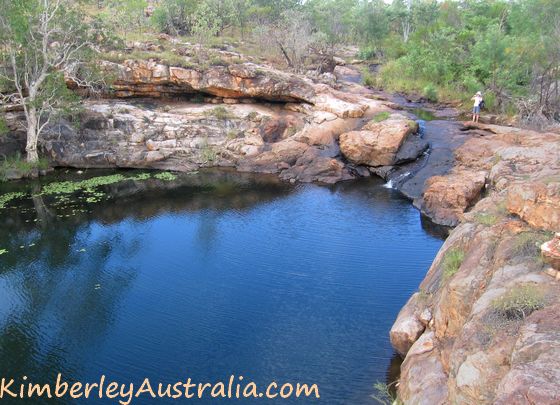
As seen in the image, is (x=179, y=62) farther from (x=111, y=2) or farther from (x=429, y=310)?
(x=429, y=310)

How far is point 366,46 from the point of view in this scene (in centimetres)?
6122

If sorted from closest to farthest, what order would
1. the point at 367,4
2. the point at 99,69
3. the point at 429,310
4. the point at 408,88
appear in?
the point at 429,310
the point at 99,69
the point at 408,88
the point at 367,4

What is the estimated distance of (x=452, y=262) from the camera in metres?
12.1

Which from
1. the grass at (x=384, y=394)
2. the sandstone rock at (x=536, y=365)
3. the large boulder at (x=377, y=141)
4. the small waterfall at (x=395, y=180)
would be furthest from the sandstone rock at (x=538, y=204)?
the large boulder at (x=377, y=141)

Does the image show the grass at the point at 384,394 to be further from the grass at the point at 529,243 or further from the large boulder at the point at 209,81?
the large boulder at the point at 209,81

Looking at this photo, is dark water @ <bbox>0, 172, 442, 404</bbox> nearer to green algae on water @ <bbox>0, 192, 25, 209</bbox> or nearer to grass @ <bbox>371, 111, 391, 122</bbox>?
green algae on water @ <bbox>0, 192, 25, 209</bbox>

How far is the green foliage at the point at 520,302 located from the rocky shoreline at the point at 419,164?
3 cm

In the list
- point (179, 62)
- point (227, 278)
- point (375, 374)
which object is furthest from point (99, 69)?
point (375, 374)

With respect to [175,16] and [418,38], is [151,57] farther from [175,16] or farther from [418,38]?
[418,38]

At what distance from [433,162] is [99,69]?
2188 centimetres

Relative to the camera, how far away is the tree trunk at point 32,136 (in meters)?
30.4

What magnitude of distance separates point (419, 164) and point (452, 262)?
1750 centimetres

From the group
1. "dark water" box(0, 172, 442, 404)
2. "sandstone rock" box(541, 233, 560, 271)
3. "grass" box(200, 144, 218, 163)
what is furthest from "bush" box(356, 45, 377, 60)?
"sandstone rock" box(541, 233, 560, 271)

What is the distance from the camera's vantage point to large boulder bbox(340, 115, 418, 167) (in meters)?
29.5
